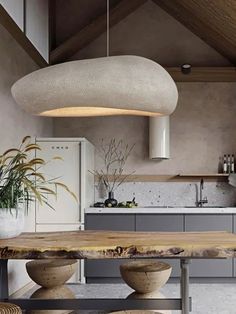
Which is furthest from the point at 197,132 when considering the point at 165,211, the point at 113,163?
the point at 165,211

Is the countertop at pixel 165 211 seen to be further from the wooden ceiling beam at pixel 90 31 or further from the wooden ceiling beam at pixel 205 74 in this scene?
the wooden ceiling beam at pixel 90 31

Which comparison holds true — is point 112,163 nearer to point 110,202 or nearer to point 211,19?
point 110,202

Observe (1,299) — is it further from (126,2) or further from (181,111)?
(126,2)

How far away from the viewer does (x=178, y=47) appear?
6801mm

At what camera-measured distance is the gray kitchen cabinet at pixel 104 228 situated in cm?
563

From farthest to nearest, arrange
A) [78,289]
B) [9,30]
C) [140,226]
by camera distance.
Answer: [140,226] < [78,289] < [9,30]

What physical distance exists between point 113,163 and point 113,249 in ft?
12.9

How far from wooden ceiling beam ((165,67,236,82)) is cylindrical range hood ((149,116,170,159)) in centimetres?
68

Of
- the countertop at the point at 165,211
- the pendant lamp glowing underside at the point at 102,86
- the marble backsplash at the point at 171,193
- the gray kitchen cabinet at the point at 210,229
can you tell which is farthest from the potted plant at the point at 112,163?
the pendant lamp glowing underside at the point at 102,86

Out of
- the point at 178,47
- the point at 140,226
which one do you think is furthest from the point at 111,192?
the point at 178,47

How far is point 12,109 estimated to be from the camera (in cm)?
494

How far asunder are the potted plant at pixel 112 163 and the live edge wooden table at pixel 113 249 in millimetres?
3111

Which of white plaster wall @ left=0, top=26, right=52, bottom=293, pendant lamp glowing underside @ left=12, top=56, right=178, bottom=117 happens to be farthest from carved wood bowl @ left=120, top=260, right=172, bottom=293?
white plaster wall @ left=0, top=26, right=52, bottom=293

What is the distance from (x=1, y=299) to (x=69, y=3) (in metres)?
4.82
